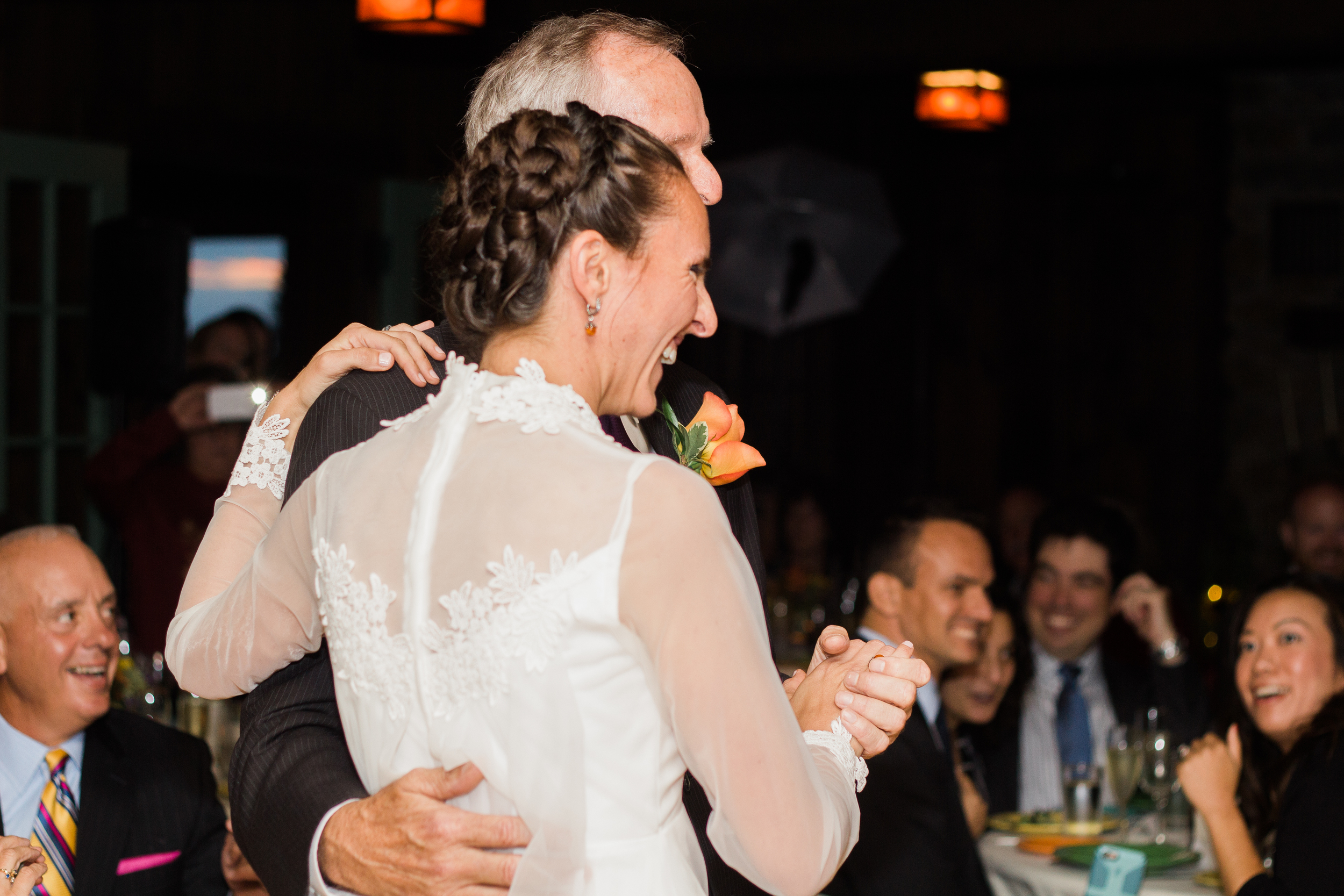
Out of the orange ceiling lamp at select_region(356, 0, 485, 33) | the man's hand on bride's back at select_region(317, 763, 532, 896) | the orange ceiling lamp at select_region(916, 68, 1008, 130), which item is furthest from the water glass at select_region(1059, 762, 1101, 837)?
the orange ceiling lamp at select_region(916, 68, 1008, 130)

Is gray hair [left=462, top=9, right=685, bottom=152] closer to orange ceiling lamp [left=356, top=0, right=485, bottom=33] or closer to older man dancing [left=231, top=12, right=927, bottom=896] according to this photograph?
older man dancing [left=231, top=12, right=927, bottom=896]

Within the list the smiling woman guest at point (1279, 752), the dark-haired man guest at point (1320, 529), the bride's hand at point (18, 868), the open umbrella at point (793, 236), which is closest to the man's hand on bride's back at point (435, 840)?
the bride's hand at point (18, 868)

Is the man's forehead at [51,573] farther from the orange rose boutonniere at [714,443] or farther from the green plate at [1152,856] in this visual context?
the green plate at [1152,856]

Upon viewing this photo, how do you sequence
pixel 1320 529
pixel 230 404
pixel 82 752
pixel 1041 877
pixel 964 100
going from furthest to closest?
pixel 964 100 < pixel 1320 529 < pixel 230 404 < pixel 1041 877 < pixel 82 752

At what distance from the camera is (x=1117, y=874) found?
2416 mm

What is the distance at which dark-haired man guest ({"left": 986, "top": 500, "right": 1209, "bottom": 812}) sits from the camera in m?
4.03

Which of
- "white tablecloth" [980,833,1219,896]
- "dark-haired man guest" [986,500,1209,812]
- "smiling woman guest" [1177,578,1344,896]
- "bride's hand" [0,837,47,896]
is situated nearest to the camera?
"bride's hand" [0,837,47,896]

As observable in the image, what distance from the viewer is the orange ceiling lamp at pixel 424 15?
4512 millimetres

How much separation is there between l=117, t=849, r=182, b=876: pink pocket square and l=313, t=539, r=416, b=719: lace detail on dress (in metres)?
1.51

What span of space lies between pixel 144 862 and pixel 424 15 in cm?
289

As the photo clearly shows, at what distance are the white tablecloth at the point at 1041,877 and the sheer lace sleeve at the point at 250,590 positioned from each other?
1986 millimetres

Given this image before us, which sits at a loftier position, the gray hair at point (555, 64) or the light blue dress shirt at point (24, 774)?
the gray hair at point (555, 64)

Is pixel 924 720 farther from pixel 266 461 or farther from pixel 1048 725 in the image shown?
pixel 266 461

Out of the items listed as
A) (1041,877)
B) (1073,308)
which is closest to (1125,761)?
(1041,877)
